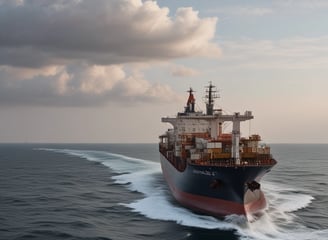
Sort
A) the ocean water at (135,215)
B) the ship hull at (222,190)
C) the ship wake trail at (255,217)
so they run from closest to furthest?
the ocean water at (135,215)
the ship wake trail at (255,217)
the ship hull at (222,190)

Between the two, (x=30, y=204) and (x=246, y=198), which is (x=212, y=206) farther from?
(x=30, y=204)

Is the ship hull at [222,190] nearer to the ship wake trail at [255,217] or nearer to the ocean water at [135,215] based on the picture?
the ship wake trail at [255,217]

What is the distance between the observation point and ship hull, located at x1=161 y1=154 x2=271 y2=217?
4072 centimetres

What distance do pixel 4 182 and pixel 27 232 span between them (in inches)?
1618

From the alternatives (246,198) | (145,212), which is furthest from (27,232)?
(246,198)

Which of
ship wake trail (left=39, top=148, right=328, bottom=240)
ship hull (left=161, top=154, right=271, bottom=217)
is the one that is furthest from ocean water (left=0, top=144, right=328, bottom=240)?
ship hull (left=161, top=154, right=271, bottom=217)

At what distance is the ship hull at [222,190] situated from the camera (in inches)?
1603

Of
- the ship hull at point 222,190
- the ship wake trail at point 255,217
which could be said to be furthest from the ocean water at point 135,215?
the ship hull at point 222,190

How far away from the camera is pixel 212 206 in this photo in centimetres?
4250

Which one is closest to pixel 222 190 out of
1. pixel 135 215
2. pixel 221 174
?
pixel 221 174

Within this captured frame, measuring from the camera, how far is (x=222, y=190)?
41.9 metres

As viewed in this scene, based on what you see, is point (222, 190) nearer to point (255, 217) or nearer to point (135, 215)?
point (255, 217)

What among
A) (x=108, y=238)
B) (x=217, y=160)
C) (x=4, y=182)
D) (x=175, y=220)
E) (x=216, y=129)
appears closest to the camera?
(x=108, y=238)

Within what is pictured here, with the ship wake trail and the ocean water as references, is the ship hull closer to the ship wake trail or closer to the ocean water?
the ship wake trail
